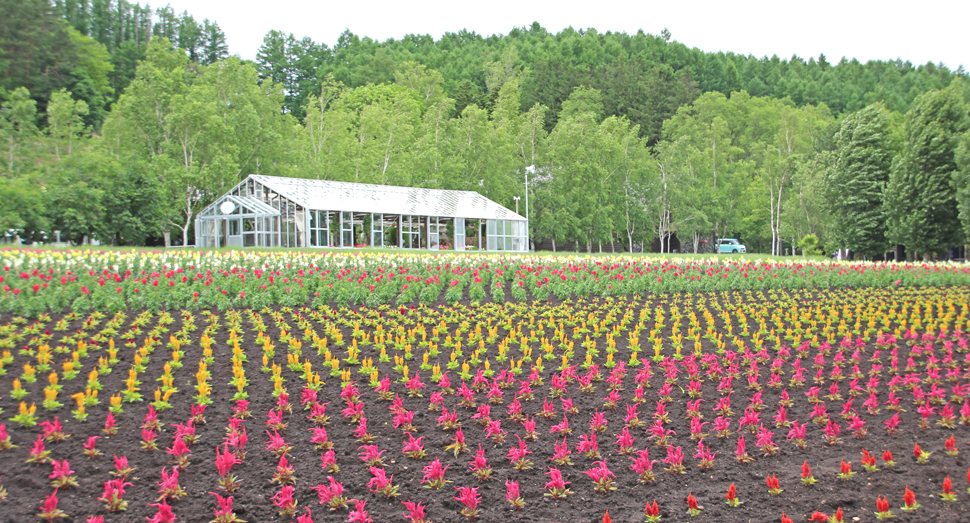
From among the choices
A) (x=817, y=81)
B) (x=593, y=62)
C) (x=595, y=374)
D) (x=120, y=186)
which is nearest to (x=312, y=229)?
(x=120, y=186)

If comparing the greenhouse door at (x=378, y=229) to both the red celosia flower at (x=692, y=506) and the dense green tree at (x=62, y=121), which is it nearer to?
the dense green tree at (x=62, y=121)

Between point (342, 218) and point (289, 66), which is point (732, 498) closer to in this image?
point (342, 218)

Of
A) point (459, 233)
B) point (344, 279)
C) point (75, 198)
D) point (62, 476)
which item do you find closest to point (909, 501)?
point (62, 476)

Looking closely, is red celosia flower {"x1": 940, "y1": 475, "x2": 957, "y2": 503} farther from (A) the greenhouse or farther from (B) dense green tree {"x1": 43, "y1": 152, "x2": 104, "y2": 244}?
(A) the greenhouse

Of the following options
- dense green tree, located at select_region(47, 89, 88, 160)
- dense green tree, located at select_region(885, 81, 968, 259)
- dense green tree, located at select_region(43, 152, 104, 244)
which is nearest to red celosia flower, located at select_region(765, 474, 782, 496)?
dense green tree, located at select_region(43, 152, 104, 244)

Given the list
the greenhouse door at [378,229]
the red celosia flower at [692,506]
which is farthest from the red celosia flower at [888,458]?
the greenhouse door at [378,229]

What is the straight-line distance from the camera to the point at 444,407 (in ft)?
19.1

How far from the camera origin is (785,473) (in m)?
5.06

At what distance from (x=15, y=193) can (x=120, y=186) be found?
195 inches

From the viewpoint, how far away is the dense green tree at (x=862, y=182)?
33.2 meters

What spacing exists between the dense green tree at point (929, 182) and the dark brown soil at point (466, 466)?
2727cm

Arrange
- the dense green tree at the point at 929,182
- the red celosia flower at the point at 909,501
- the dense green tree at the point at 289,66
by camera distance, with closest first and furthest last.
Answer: the red celosia flower at the point at 909,501 → the dense green tree at the point at 929,182 → the dense green tree at the point at 289,66

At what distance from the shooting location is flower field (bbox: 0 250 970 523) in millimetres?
4516

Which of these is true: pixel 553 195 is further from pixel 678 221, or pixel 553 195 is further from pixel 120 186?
pixel 120 186
